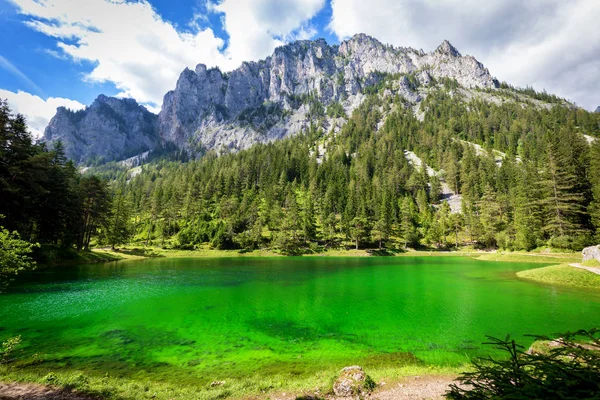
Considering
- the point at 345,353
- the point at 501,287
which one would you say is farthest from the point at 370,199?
the point at 345,353

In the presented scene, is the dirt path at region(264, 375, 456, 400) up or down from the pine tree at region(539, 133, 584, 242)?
down

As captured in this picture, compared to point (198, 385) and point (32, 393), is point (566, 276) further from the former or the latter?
point (32, 393)

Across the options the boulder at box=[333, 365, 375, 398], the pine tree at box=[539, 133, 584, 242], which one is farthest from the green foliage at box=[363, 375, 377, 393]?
the pine tree at box=[539, 133, 584, 242]

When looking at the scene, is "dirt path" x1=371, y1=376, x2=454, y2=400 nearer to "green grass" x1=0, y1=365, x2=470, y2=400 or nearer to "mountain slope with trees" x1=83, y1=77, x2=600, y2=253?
"green grass" x1=0, y1=365, x2=470, y2=400

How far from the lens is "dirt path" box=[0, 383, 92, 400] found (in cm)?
1150

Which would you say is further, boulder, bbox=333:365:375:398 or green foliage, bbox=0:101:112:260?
green foliage, bbox=0:101:112:260

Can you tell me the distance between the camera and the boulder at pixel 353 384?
11.8 m

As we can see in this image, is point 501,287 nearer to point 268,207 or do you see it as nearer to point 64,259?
point 64,259

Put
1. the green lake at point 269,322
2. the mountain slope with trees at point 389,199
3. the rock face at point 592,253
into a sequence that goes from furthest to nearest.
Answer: the mountain slope with trees at point 389,199
the rock face at point 592,253
the green lake at point 269,322

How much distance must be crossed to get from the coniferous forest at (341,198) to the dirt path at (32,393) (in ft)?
139

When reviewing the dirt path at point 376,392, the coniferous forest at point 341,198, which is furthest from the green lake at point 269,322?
the coniferous forest at point 341,198

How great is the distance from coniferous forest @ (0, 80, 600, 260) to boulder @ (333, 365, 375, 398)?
53.8m

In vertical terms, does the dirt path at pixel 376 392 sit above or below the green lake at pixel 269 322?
above

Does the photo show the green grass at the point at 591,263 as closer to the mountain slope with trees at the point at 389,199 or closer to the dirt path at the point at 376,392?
the mountain slope with trees at the point at 389,199
